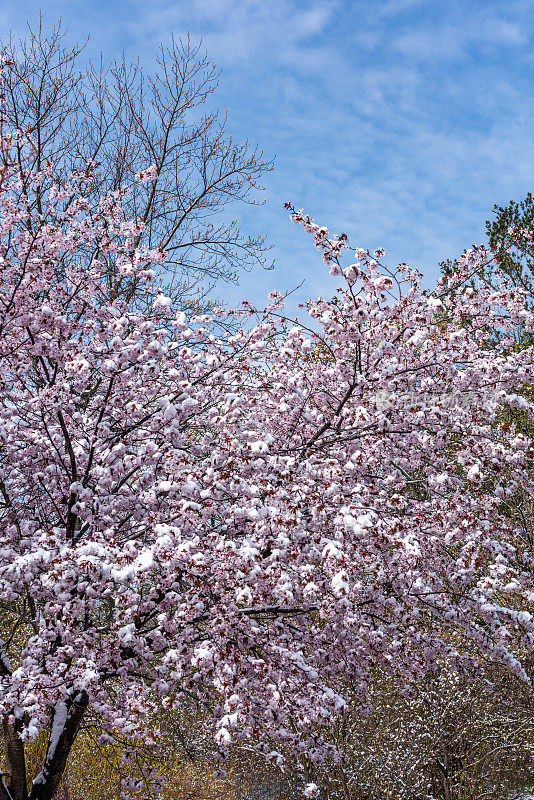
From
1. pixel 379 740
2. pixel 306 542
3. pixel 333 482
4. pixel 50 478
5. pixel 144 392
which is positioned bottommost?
pixel 379 740

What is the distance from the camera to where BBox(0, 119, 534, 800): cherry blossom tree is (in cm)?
447

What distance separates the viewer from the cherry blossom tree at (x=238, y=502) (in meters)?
4.47

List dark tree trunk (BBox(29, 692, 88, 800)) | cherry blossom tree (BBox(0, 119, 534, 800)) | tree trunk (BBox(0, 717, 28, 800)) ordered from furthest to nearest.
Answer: tree trunk (BBox(0, 717, 28, 800)), dark tree trunk (BBox(29, 692, 88, 800)), cherry blossom tree (BBox(0, 119, 534, 800))

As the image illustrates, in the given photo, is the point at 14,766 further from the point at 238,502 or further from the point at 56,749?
the point at 238,502

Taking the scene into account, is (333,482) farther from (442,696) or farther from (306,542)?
(442,696)

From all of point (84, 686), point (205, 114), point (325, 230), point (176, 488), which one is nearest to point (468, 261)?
point (325, 230)

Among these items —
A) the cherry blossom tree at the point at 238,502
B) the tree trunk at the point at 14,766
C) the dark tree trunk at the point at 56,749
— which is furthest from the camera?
the tree trunk at the point at 14,766

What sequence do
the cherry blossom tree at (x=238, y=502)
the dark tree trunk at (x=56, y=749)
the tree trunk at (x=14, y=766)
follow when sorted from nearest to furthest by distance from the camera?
1. the cherry blossom tree at (x=238, y=502)
2. the dark tree trunk at (x=56, y=749)
3. the tree trunk at (x=14, y=766)

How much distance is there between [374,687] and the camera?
8.96m

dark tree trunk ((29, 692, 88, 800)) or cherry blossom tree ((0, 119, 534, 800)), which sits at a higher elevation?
cherry blossom tree ((0, 119, 534, 800))

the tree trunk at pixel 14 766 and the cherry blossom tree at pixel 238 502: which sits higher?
the cherry blossom tree at pixel 238 502

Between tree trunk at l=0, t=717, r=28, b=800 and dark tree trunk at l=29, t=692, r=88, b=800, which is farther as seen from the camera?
tree trunk at l=0, t=717, r=28, b=800

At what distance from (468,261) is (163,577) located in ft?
16.9

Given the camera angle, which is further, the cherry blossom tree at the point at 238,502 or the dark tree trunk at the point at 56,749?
the dark tree trunk at the point at 56,749
